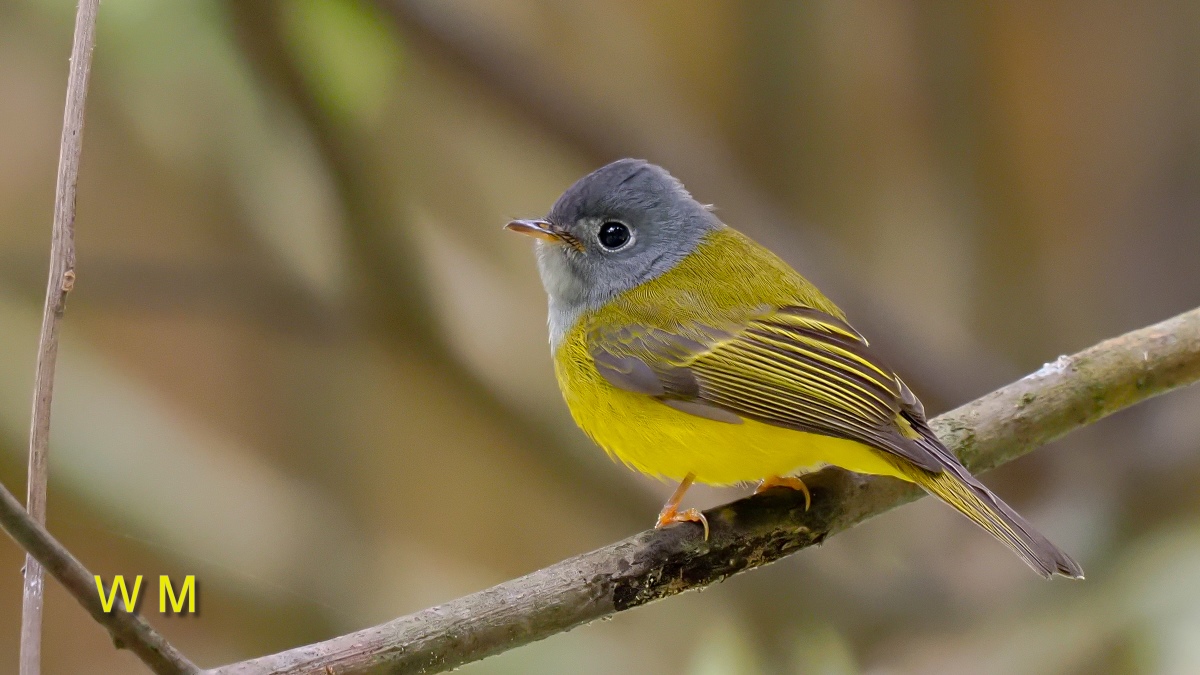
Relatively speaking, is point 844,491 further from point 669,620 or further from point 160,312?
point 160,312

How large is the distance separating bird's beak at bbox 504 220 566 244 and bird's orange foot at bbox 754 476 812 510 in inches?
27.9

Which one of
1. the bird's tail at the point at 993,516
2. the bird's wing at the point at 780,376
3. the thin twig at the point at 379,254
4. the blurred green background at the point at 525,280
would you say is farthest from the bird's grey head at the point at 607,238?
the thin twig at the point at 379,254

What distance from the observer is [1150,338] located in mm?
2348

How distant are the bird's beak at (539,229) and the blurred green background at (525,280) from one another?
108 centimetres

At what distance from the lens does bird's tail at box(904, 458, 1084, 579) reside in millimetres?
1666

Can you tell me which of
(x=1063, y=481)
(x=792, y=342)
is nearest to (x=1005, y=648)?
(x=1063, y=481)

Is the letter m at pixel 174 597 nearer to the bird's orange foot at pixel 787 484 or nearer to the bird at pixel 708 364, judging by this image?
the bird at pixel 708 364

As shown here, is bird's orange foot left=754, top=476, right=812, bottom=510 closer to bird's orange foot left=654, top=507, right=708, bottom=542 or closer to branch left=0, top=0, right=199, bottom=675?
bird's orange foot left=654, top=507, right=708, bottom=542

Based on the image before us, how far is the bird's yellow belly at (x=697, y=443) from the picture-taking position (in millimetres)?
1859

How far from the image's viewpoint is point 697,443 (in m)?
1.90

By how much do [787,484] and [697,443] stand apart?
23 centimetres

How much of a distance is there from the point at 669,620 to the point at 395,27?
81.3 inches

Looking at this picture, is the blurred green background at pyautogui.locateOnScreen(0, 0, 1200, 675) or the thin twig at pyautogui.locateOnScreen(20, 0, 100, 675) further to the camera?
the blurred green background at pyautogui.locateOnScreen(0, 0, 1200, 675)

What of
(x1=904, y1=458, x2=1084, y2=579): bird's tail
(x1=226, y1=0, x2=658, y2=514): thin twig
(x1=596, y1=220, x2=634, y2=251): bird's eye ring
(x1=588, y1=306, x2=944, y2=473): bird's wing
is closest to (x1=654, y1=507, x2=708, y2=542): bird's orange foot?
(x1=588, y1=306, x2=944, y2=473): bird's wing
